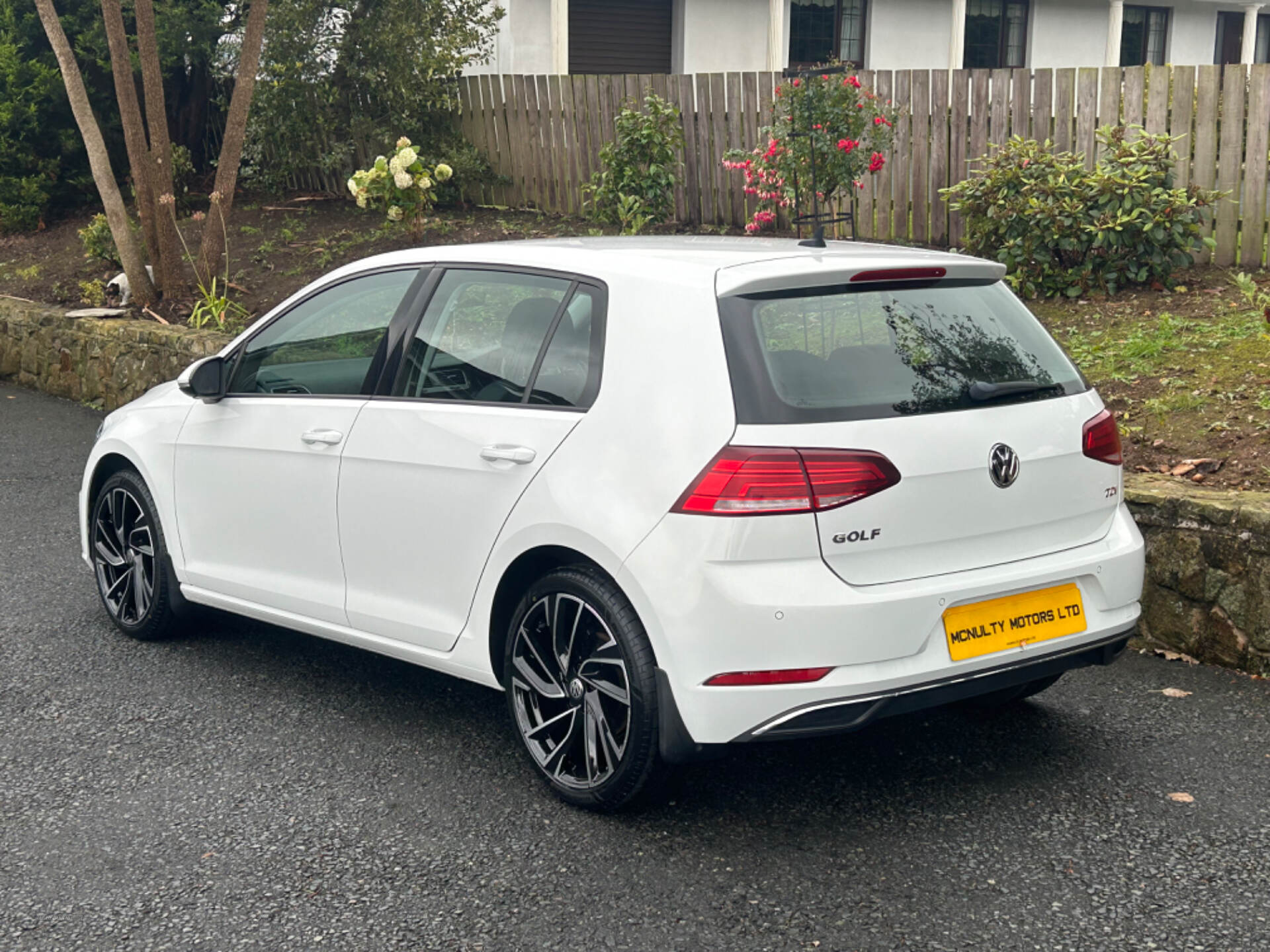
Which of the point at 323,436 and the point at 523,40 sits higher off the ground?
the point at 523,40

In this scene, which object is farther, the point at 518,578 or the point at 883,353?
the point at 518,578

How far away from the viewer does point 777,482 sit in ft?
11.6

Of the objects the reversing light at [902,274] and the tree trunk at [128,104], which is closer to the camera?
the reversing light at [902,274]

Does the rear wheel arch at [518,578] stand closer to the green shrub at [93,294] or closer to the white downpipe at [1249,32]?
the green shrub at [93,294]

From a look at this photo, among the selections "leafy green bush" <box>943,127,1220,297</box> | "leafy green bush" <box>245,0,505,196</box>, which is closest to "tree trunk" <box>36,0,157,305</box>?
"leafy green bush" <box>245,0,505,196</box>

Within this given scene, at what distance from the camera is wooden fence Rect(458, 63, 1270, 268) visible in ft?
33.0

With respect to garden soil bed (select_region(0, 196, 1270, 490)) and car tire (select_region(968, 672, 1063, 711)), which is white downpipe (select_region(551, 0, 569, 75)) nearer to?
garden soil bed (select_region(0, 196, 1270, 490))

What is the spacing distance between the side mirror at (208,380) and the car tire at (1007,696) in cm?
291

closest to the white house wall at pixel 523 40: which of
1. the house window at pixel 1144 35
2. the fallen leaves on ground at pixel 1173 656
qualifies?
the house window at pixel 1144 35

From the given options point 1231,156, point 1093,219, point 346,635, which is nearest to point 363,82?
point 1093,219

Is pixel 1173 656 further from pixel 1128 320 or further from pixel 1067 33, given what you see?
pixel 1067 33

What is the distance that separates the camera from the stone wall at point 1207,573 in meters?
5.25

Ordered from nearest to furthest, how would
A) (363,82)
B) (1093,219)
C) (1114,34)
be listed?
(1093,219) → (363,82) → (1114,34)

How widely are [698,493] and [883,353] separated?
0.70 metres
